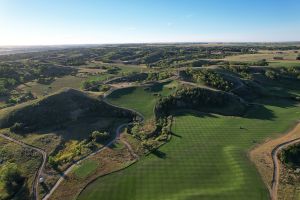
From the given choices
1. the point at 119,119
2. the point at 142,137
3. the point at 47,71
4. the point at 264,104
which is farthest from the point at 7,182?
the point at 47,71

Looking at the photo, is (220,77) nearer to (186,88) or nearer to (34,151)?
(186,88)

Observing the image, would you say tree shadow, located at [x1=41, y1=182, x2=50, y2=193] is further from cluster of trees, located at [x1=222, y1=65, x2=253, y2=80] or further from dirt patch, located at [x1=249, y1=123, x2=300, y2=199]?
cluster of trees, located at [x1=222, y1=65, x2=253, y2=80]

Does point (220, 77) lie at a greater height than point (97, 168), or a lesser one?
greater

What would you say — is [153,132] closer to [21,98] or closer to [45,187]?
[45,187]

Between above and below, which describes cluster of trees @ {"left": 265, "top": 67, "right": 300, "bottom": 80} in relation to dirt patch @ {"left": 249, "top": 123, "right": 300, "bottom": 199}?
above

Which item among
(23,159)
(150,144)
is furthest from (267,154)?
(23,159)

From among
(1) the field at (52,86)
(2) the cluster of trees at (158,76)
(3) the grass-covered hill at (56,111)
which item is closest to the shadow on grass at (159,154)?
(3) the grass-covered hill at (56,111)

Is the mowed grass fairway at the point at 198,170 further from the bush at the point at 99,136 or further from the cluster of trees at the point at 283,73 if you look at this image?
the cluster of trees at the point at 283,73

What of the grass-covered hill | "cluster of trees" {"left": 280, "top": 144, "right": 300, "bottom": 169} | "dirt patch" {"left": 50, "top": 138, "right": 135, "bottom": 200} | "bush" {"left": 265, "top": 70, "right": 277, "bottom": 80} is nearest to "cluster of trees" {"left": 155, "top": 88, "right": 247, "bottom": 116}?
the grass-covered hill
